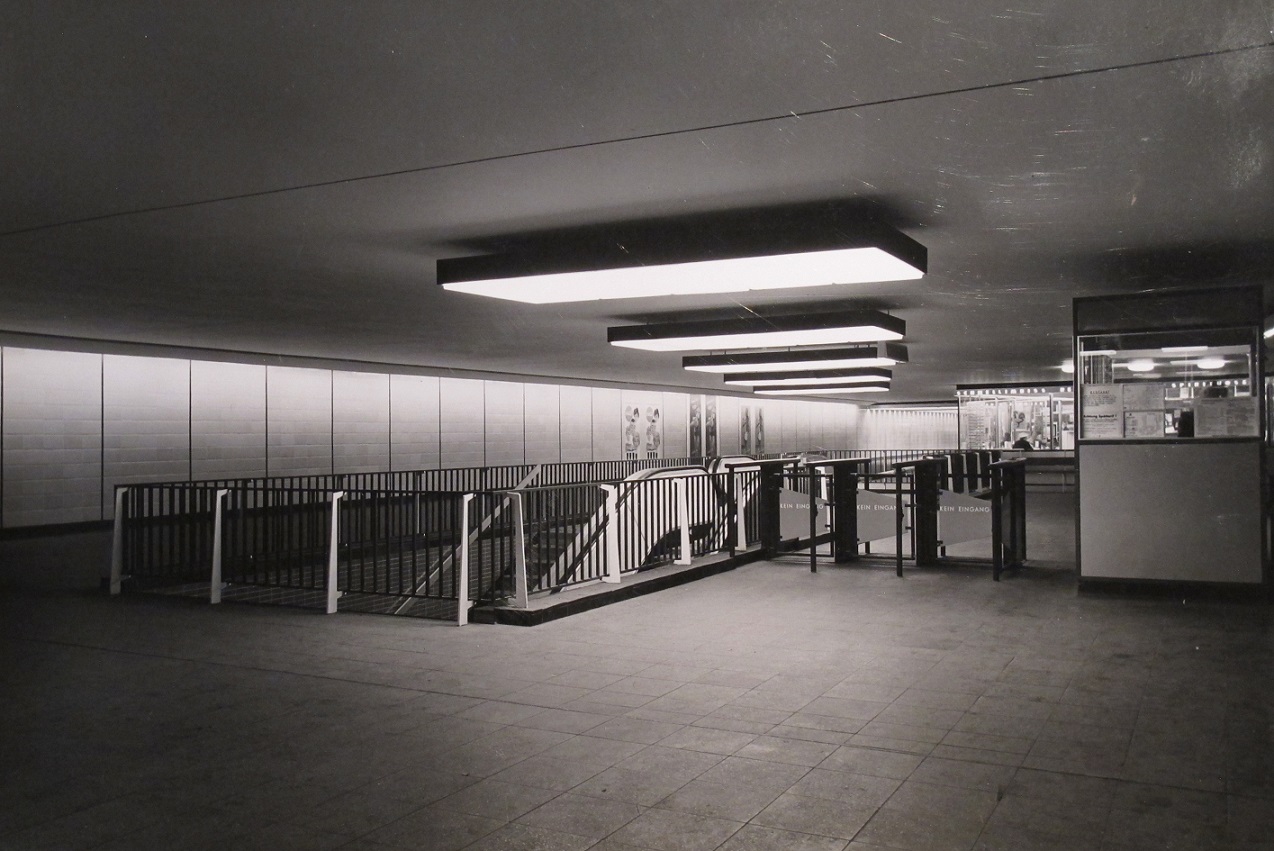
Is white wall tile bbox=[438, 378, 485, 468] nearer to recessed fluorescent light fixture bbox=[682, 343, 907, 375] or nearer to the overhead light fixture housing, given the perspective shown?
recessed fluorescent light fixture bbox=[682, 343, 907, 375]

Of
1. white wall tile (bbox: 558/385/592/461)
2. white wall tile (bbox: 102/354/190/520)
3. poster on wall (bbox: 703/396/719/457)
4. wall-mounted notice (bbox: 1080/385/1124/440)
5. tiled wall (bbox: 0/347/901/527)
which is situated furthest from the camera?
poster on wall (bbox: 703/396/719/457)

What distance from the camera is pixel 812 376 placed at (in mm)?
18047

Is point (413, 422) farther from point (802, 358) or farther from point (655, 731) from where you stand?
point (655, 731)

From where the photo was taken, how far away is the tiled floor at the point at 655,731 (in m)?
3.64

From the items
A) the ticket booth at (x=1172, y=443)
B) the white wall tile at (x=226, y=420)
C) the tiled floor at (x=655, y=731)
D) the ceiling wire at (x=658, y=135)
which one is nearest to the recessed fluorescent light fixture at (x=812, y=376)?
the ticket booth at (x=1172, y=443)

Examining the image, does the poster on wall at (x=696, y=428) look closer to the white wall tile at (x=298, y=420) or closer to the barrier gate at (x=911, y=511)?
the white wall tile at (x=298, y=420)

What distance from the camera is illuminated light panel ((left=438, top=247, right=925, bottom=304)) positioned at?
6.19 meters

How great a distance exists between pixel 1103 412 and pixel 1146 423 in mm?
367

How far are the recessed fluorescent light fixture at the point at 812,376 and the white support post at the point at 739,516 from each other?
17.3 ft

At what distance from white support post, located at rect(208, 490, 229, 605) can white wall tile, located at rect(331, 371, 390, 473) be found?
829 centimetres

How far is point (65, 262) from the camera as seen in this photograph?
7.45 meters

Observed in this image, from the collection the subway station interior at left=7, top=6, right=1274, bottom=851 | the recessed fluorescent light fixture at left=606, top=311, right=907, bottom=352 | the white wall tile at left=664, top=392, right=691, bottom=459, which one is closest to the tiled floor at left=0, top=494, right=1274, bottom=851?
the subway station interior at left=7, top=6, right=1274, bottom=851

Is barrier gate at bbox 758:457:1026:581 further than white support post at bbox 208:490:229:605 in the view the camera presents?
Yes

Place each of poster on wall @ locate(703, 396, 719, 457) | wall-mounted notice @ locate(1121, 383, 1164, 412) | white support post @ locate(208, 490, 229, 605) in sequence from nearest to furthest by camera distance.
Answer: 1. wall-mounted notice @ locate(1121, 383, 1164, 412)
2. white support post @ locate(208, 490, 229, 605)
3. poster on wall @ locate(703, 396, 719, 457)
